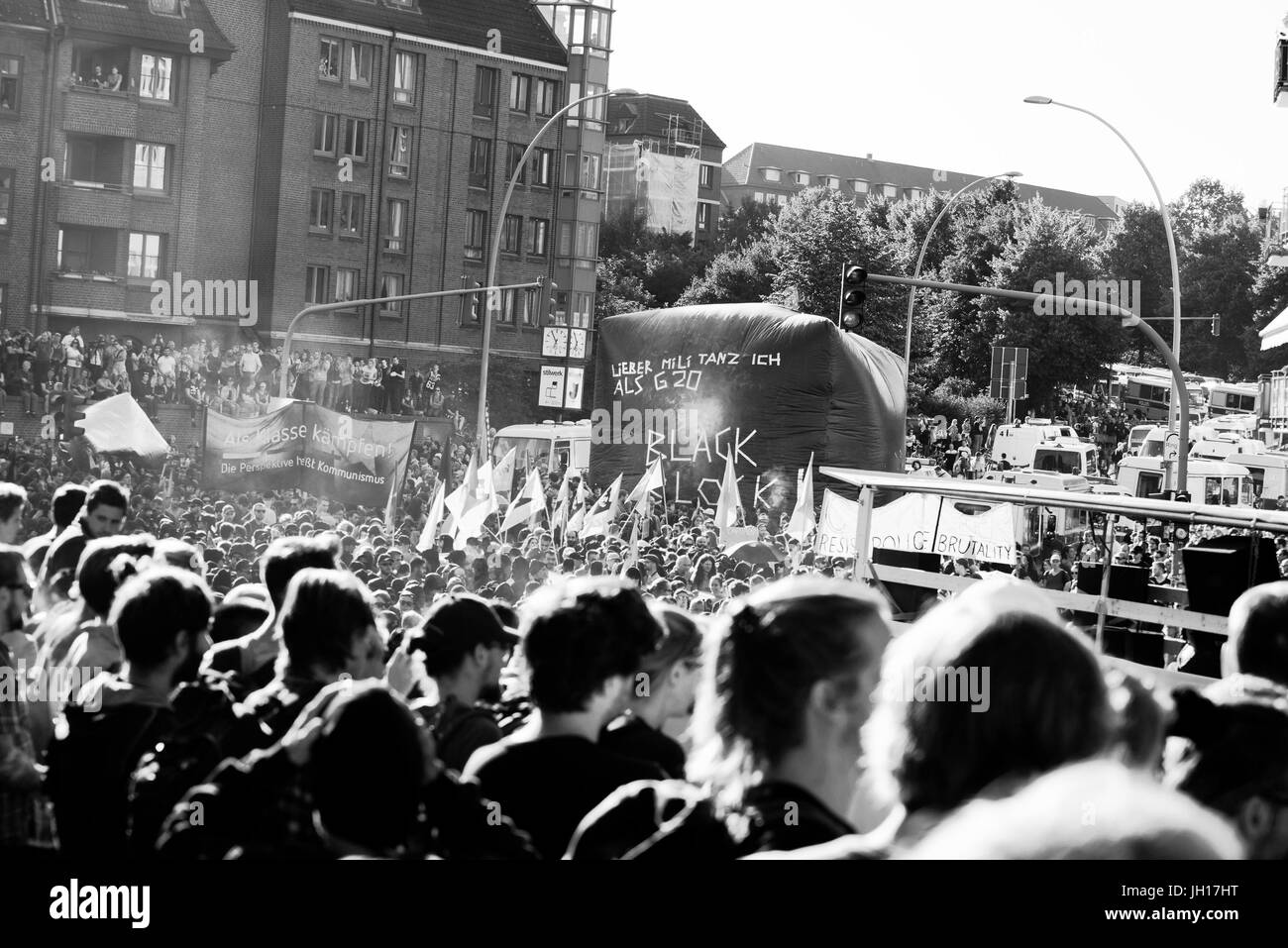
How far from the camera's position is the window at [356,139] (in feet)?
175

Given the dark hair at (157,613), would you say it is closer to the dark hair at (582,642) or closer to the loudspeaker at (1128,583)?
the dark hair at (582,642)

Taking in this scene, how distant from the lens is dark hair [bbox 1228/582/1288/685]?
3.90m

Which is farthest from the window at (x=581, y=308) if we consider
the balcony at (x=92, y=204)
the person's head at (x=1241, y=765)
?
the person's head at (x=1241, y=765)

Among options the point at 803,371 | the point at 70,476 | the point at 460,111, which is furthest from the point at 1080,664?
the point at 460,111

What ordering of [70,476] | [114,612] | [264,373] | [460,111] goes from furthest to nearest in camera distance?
1. [460,111]
2. [264,373]
3. [70,476]
4. [114,612]

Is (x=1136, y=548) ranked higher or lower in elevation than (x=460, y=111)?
lower

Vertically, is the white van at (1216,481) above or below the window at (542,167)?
below

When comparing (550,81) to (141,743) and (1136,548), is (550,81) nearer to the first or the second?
(1136,548)

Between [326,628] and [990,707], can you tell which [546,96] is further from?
[990,707]

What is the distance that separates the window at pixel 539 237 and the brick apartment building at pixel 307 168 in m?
0.06

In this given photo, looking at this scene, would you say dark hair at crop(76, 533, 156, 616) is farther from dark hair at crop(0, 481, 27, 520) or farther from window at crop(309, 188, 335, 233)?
window at crop(309, 188, 335, 233)

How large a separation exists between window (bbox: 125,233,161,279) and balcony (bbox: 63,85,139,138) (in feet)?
9.75
